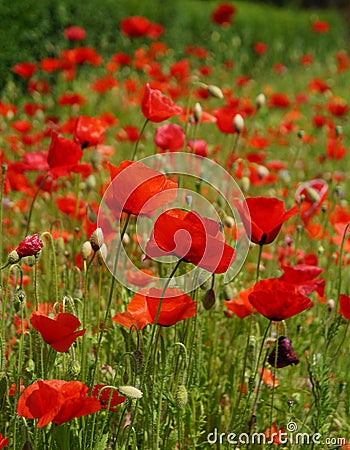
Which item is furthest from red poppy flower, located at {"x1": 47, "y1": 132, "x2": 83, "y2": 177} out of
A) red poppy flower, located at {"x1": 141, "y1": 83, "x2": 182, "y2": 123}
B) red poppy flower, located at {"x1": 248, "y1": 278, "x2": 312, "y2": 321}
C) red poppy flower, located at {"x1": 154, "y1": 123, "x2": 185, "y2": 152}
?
red poppy flower, located at {"x1": 248, "y1": 278, "x2": 312, "y2": 321}

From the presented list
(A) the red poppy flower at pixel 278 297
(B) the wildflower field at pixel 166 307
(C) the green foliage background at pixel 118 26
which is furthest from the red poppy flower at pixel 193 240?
(C) the green foliage background at pixel 118 26

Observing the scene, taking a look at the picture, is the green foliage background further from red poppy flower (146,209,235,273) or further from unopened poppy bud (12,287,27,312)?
red poppy flower (146,209,235,273)

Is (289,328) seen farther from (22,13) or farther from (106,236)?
(22,13)

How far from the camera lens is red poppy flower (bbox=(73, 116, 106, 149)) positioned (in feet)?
6.65

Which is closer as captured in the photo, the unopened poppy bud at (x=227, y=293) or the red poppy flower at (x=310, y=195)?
the unopened poppy bud at (x=227, y=293)

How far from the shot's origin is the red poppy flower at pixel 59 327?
1294 mm

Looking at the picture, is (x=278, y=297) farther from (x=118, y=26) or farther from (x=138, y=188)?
(x=118, y=26)

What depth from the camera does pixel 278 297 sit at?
1.47 m

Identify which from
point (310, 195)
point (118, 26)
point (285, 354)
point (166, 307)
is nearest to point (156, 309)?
point (166, 307)

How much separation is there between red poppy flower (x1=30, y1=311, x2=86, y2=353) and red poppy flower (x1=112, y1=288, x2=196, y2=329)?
0.18 metres

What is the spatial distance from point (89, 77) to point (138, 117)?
5.92 feet

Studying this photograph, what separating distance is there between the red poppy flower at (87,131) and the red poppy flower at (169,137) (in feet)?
0.54

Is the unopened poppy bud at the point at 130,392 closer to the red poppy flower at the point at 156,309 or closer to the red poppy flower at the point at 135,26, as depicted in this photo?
the red poppy flower at the point at 156,309

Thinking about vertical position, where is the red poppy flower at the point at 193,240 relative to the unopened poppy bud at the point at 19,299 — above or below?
above
